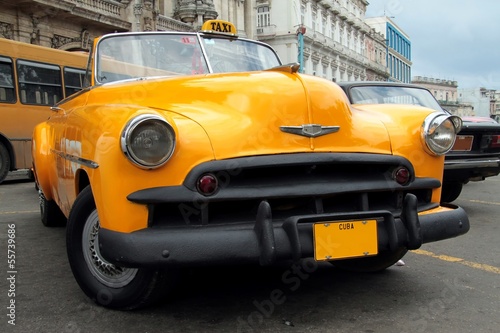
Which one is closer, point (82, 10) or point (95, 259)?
point (95, 259)

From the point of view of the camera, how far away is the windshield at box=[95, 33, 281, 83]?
12.0 ft

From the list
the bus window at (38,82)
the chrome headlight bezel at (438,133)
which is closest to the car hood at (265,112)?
the chrome headlight bezel at (438,133)

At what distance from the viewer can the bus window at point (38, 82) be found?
11211mm

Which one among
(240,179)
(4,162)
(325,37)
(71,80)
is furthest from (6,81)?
(325,37)

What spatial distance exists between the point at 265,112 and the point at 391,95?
4005 mm

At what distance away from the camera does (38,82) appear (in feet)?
37.8

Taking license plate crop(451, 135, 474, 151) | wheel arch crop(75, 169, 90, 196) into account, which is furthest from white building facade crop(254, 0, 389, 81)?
wheel arch crop(75, 169, 90, 196)

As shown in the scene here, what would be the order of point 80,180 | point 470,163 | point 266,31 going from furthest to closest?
point 266,31, point 470,163, point 80,180

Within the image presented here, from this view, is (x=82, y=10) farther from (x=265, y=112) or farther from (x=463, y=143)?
(x=265, y=112)

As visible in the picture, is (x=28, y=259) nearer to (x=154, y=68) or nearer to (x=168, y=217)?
(x=154, y=68)

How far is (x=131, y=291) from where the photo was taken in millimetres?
2605

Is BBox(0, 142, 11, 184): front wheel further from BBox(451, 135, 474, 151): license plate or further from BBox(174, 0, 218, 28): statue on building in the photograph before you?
BBox(174, 0, 218, 28): statue on building

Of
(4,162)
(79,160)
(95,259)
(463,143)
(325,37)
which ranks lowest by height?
(4,162)

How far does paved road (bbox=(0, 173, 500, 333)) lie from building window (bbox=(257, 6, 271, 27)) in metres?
42.4
